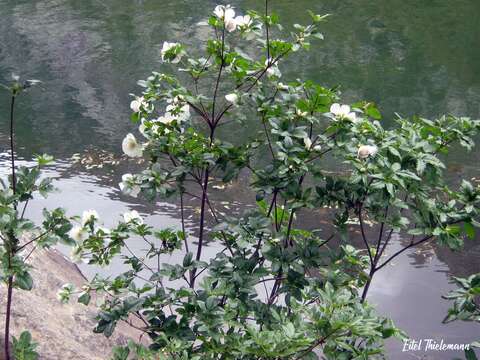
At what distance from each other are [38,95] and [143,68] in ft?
5.30

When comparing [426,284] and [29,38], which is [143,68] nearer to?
[29,38]

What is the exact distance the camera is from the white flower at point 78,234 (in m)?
2.27

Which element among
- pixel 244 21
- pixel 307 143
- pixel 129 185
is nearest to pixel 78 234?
pixel 129 185

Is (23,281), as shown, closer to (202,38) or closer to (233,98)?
(233,98)

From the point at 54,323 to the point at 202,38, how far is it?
28.3 feet

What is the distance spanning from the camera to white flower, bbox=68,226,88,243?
7.43ft

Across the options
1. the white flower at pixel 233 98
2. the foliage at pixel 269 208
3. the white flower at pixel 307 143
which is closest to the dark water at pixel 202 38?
the foliage at pixel 269 208

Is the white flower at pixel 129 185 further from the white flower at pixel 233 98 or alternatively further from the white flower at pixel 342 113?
the white flower at pixel 342 113

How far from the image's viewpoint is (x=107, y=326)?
2.15m

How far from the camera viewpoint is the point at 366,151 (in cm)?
209

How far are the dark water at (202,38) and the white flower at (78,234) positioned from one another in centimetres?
216

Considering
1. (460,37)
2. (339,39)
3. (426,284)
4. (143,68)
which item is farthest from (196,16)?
(426,284)

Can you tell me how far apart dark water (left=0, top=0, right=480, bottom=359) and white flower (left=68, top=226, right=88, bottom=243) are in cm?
216

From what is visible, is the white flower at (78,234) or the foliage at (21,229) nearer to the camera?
the foliage at (21,229)
